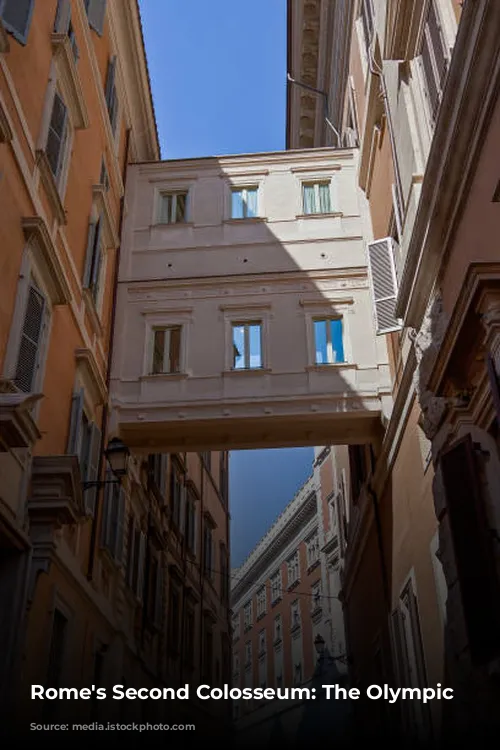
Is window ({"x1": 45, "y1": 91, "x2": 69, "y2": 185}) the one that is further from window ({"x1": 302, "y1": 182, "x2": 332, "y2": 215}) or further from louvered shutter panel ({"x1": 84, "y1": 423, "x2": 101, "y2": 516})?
window ({"x1": 302, "y1": 182, "x2": 332, "y2": 215})

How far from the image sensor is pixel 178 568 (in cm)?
1861

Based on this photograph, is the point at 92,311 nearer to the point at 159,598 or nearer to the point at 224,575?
the point at 159,598

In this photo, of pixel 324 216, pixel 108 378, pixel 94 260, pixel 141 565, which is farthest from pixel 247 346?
pixel 141 565

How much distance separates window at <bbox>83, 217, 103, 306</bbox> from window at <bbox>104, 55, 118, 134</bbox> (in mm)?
2840

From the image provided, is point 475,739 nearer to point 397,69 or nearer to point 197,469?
point 397,69

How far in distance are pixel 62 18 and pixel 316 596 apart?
2772 cm

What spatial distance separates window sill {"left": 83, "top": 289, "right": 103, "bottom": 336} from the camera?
12.5m

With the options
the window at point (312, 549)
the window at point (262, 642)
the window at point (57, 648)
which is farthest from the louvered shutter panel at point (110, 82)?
the window at point (262, 642)

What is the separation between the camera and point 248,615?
4769 centimetres

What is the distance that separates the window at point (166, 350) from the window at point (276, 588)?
29.3m

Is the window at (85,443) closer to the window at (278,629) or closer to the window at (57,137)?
the window at (57,137)

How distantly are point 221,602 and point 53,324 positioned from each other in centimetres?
1635

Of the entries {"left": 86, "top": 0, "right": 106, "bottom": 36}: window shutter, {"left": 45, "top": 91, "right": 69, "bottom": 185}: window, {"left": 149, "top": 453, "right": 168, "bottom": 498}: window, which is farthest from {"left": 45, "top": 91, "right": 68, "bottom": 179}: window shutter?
{"left": 149, "top": 453, "right": 168, "bottom": 498}: window

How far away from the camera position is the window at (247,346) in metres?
14.1
